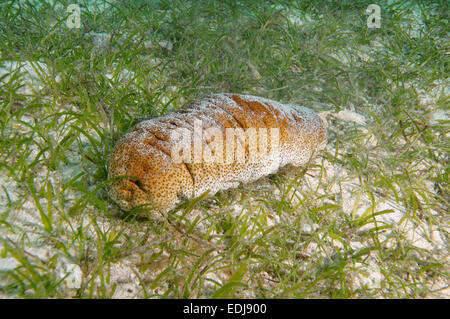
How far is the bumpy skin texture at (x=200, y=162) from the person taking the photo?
6.18ft

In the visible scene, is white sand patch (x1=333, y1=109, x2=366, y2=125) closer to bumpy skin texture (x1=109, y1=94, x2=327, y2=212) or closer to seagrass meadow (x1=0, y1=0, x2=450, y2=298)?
seagrass meadow (x1=0, y1=0, x2=450, y2=298)

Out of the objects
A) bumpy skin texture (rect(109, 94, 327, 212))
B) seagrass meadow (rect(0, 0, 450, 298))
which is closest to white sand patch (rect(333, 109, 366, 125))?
seagrass meadow (rect(0, 0, 450, 298))

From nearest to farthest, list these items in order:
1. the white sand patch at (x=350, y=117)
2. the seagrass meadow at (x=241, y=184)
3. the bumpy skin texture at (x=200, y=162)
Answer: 1. the seagrass meadow at (x=241, y=184)
2. the bumpy skin texture at (x=200, y=162)
3. the white sand patch at (x=350, y=117)

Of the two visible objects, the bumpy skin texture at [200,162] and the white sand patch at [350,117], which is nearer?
the bumpy skin texture at [200,162]

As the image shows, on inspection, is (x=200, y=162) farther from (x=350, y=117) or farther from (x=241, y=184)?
(x=350, y=117)

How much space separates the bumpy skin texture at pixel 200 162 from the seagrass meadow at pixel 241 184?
0.13 metres

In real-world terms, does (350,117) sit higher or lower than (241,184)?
higher

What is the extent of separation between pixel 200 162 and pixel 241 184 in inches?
21.1

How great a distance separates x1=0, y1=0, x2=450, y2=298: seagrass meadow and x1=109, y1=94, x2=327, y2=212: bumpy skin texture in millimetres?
132

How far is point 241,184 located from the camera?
2.38 meters

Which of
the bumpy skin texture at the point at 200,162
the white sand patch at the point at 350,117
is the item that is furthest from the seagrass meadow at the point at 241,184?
the bumpy skin texture at the point at 200,162

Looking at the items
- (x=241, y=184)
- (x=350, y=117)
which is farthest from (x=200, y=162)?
(x=350, y=117)

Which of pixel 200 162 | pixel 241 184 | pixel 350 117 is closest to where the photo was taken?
pixel 200 162

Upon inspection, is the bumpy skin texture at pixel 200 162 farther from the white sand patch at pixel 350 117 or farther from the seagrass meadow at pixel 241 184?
the white sand patch at pixel 350 117
